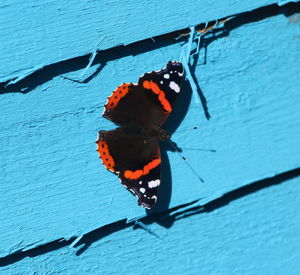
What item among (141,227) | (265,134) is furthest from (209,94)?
(141,227)

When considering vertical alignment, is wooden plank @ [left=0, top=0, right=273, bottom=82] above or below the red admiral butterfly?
above

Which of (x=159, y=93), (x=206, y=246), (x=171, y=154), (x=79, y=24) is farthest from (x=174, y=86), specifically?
(x=206, y=246)

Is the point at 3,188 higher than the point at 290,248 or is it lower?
higher

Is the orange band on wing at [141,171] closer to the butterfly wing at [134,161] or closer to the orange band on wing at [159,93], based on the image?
the butterfly wing at [134,161]

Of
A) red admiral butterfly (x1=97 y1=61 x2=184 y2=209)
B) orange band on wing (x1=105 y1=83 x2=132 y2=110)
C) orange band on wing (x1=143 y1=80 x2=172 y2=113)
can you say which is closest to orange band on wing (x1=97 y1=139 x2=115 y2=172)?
red admiral butterfly (x1=97 y1=61 x2=184 y2=209)

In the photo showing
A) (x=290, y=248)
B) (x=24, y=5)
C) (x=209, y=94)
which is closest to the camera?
(x=24, y=5)

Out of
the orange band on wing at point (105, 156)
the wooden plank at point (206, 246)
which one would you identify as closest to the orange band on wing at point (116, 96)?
the orange band on wing at point (105, 156)

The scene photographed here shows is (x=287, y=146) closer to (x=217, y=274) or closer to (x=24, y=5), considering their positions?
(x=217, y=274)

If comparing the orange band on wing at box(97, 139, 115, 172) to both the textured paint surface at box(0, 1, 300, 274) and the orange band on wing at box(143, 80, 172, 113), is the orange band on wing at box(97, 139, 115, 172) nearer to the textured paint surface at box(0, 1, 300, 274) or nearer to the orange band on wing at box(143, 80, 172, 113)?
the textured paint surface at box(0, 1, 300, 274)
